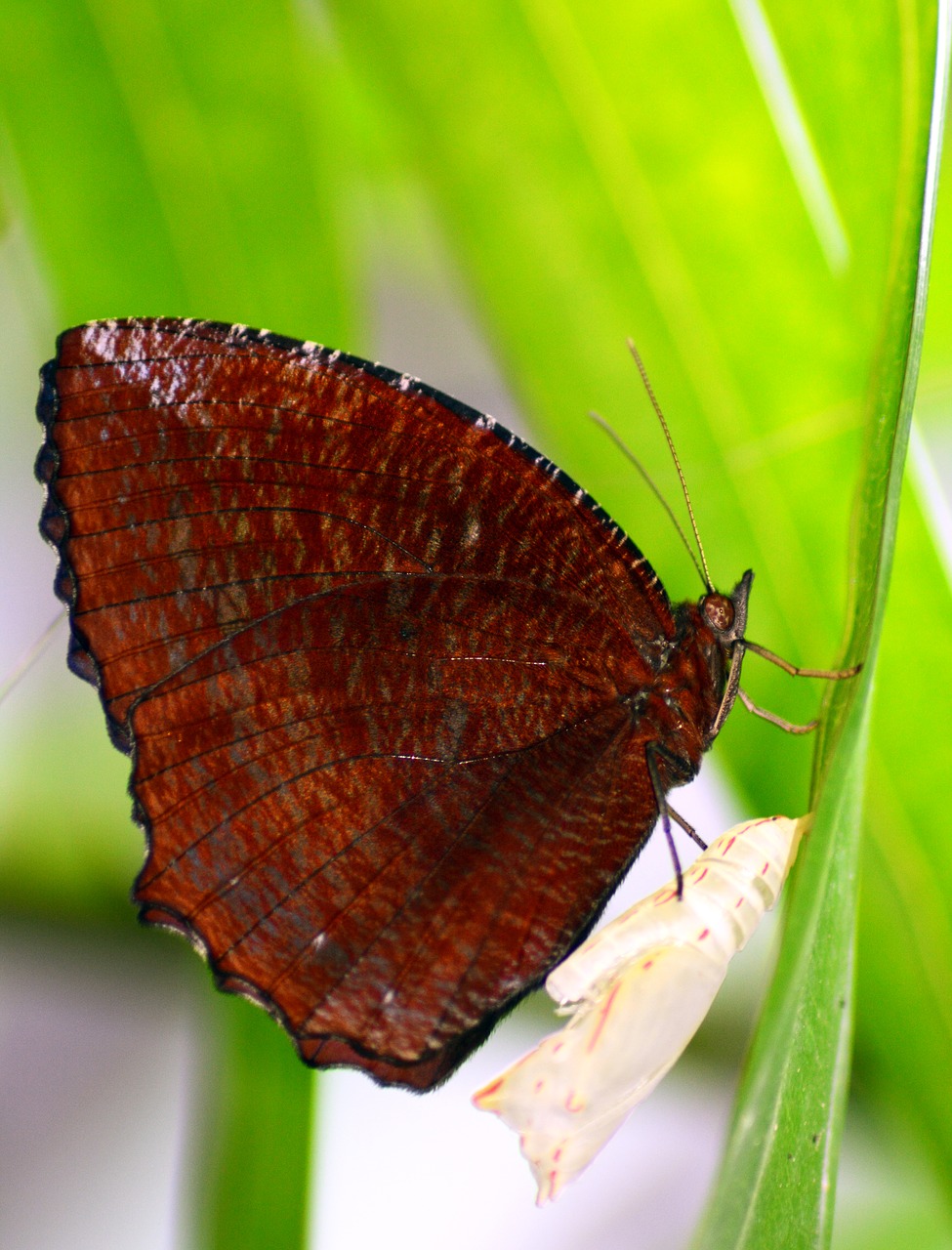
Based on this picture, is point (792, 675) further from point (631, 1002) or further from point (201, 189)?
point (201, 189)

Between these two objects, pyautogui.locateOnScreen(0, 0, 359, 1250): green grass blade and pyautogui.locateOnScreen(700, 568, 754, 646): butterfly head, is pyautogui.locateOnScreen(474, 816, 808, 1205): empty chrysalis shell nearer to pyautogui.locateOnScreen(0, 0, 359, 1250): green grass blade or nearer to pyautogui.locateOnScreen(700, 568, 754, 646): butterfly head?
pyautogui.locateOnScreen(700, 568, 754, 646): butterfly head

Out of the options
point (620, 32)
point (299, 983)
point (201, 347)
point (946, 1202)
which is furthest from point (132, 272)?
point (946, 1202)

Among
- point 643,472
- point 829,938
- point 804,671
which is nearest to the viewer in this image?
point 829,938

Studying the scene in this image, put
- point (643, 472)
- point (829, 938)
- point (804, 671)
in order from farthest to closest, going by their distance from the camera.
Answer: point (643, 472), point (804, 671), point (829, 938)

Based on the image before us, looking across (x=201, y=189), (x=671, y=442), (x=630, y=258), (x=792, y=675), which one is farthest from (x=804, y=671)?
(x=201, y=189)

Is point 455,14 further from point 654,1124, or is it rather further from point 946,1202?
point 654,1124

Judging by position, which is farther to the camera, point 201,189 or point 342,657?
point 201,189

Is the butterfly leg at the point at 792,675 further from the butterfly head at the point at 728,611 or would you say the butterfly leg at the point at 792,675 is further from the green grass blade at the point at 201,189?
the green grass blade at the point at 201,189

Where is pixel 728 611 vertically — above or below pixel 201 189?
below

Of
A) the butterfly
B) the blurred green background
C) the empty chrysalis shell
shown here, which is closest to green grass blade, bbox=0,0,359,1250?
the blurred green background
